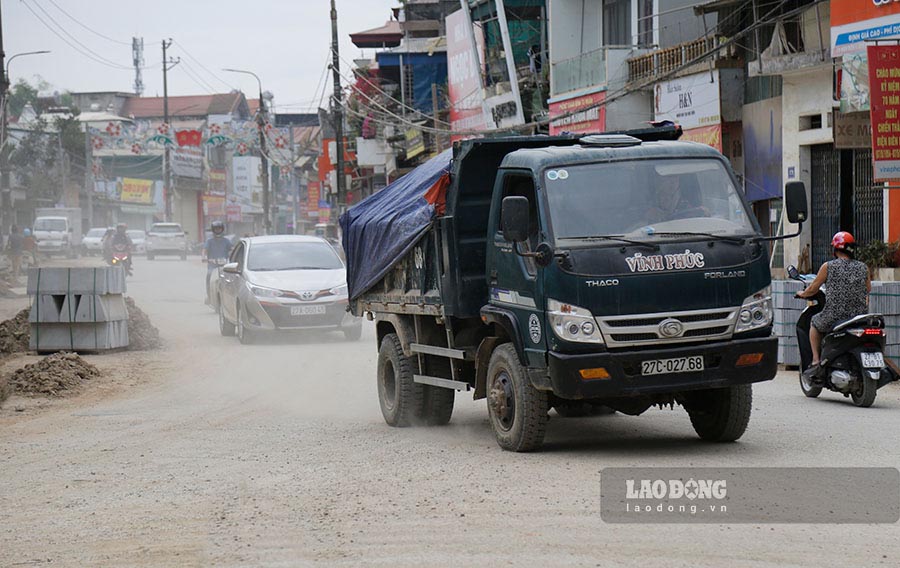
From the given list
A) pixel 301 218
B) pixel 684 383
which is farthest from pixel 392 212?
pixel 301 218

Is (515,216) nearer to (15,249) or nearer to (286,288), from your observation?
(286,288)

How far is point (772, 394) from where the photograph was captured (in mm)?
13312

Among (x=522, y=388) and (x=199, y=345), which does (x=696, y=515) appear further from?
(x=199, y=345)

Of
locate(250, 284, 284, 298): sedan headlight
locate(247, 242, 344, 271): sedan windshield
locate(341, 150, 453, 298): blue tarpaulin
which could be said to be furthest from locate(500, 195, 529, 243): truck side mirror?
locate(247, 242, 344, 271): sedan windshield

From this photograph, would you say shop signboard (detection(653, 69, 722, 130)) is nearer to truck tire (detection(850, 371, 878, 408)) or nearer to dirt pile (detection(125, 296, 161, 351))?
dirt pile (detection(125, 296, 161, 351))

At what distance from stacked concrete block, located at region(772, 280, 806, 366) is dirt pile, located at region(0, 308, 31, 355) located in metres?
11.4

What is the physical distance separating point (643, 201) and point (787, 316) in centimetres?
768

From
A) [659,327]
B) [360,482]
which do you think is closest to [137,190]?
[360,482]

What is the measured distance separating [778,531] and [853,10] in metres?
15.0

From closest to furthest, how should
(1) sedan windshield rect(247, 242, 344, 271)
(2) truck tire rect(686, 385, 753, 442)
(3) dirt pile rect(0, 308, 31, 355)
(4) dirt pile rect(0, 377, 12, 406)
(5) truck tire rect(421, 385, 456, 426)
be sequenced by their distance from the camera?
1. (2) truck tire rect(686, 385, 753, 442)
2. (5) truck tire rect(421, 385, 456, 426)
3. (4) dirt pile rect(0, 377, 12, 406)
4. (3) dirt pile rect(0, 308, 31, 355)
5. (1) sedan windshield rect(247, 242, 344, 271)

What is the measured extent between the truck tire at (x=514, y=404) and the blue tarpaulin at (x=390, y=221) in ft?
5.38

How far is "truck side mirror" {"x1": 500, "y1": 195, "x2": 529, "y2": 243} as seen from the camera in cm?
872

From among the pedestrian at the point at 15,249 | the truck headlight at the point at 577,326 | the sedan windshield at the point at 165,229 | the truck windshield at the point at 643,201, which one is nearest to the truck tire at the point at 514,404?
the truck headlight at the point at 577,326

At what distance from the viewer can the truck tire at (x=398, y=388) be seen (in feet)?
37.7
